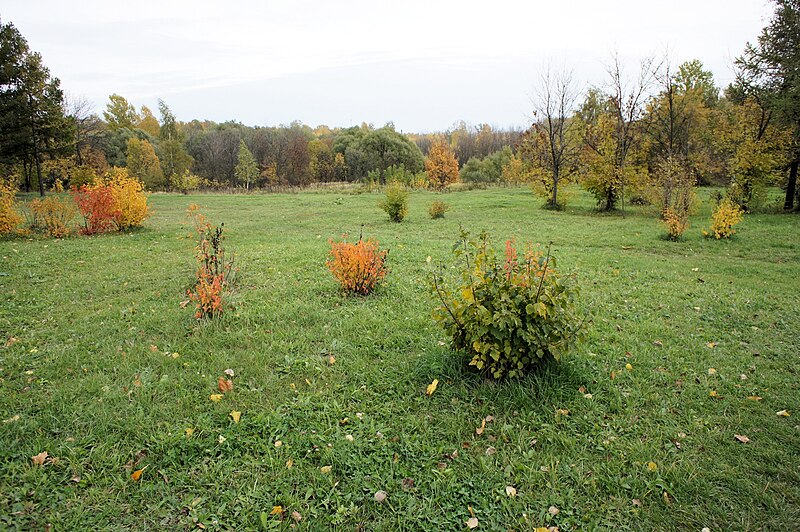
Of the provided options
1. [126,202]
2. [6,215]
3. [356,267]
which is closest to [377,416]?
[356,267]

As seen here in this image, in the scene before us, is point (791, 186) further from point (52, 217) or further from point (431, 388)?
point (52, 217)

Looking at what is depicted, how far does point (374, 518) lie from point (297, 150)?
5377cm

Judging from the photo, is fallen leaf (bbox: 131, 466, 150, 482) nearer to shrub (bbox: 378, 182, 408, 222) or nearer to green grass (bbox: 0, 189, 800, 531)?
green grass (bbox: 0, 189, 800, 531)

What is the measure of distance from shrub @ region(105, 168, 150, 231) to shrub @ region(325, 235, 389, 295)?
9.29m

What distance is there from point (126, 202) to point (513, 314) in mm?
12721

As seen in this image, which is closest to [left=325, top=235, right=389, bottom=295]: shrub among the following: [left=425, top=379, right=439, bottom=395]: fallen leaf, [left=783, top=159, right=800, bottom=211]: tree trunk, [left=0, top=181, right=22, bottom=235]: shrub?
[left=425, top=379, right=439, bottom=395]: fallen leaf

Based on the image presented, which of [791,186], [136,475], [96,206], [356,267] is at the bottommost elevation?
[136,475]

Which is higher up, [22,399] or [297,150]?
[297,150]

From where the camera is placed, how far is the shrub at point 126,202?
40.0ft

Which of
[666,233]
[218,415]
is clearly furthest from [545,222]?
[218,415]

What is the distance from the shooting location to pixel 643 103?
19.0m

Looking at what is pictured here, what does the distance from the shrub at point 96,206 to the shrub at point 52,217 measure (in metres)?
0.40

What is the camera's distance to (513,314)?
136 inches

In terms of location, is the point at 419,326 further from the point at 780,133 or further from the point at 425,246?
the point at 780,133
